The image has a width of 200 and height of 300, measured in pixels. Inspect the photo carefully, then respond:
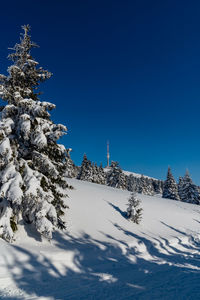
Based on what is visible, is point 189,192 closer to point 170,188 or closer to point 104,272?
point 170,188

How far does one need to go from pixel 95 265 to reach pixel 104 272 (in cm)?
88

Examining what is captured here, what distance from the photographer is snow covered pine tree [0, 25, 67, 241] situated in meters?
9.78

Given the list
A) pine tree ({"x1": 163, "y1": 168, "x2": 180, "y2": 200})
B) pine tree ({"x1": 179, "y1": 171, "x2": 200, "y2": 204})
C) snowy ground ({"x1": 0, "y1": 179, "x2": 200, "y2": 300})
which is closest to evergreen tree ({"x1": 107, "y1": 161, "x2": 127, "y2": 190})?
pine tree ({"x1": 163, "y1": 168, "x2": 180, "y2": 200})

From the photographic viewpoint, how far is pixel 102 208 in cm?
2127

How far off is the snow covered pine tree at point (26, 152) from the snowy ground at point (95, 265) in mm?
1056

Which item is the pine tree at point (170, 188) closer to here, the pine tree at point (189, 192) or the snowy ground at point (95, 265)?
the pine tree at point (189, 192)

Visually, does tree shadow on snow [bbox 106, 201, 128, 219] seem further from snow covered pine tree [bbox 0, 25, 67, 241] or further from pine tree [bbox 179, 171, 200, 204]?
pine tree [bbox 179, 171, 200, 204]

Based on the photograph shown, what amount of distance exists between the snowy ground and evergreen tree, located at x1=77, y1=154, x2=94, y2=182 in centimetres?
4168

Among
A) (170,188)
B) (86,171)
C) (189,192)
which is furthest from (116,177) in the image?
(189,192)

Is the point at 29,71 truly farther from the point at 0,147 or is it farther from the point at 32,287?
the point at 32,287

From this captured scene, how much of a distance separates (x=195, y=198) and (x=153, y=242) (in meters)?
46.6

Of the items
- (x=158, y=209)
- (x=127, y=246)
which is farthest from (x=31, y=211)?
(x=158, y=209)

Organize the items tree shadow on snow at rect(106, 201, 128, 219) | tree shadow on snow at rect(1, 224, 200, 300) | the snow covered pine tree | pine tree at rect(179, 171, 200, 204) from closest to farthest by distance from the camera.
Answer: tree shadow on snow at rect(1, 224, 200, 300), the snow covered pine tree, tree shadow on snow at rect(106, 201, 128, 219), pine tree at rect(179, 171, 200, 204)

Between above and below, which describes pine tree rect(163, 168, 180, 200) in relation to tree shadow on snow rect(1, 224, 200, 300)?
above
